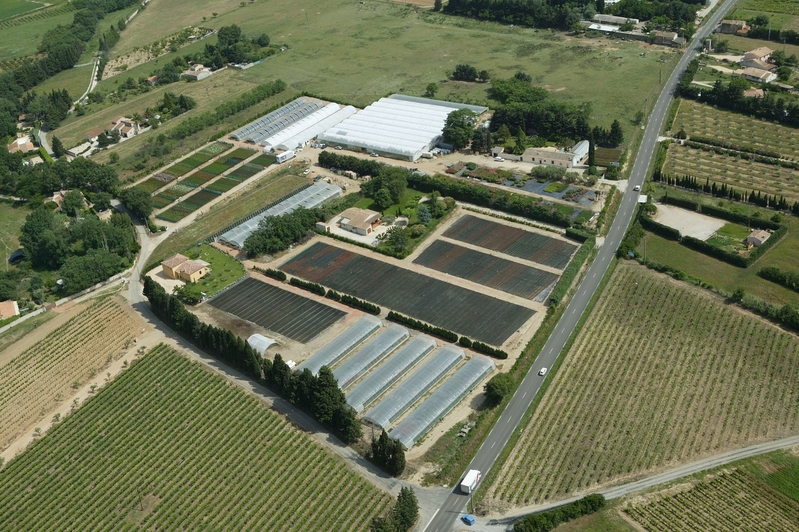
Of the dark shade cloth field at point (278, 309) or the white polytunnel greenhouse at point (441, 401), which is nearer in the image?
the white polytunnel greenhouse at point (441, 401)

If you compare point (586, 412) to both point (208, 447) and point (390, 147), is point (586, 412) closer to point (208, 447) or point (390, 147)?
point (208, 447)

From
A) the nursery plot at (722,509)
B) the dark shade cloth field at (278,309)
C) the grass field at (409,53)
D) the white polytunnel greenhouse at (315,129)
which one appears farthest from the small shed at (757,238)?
the white polytunnel greenhouse at (315,129)

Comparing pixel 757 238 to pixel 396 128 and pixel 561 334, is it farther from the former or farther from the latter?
pixel 396 128

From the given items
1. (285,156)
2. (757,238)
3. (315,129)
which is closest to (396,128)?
(315,129)

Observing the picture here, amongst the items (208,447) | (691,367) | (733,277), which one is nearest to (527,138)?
(733,277)

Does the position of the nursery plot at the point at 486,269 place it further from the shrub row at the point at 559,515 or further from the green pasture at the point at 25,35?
the green pasture at the point at 25,35
